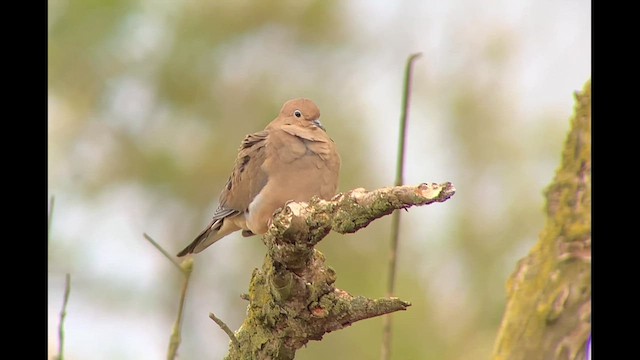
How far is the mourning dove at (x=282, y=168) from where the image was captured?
5.12 m

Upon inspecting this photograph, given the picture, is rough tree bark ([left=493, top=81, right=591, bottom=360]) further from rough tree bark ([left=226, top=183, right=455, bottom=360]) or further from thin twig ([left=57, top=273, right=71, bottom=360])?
thin twig ([left=57, top=273, right=71, bottom=360])

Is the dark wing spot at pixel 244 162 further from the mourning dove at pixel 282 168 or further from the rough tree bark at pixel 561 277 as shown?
the rough tree bark at pixel 561 277

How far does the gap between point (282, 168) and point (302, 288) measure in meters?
1.56

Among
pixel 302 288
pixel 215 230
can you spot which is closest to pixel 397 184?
pixel 302 288

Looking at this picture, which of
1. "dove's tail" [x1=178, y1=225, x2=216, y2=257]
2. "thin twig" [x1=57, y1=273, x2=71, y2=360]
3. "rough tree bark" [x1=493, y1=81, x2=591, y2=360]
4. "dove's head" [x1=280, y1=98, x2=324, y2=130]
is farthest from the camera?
"dove's tail" [x1=178, y1=225, x2=216, y2=257]

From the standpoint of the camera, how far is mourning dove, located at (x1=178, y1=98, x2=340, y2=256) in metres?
5.12

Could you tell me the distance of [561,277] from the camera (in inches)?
181

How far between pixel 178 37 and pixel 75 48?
109cm

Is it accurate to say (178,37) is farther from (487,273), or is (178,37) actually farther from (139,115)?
(487,273)

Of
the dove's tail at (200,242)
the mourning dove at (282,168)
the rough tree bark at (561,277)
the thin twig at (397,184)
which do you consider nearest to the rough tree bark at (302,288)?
the thin twig at (397,184)

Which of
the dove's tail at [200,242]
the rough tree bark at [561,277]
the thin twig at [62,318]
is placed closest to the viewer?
the thin twig at [62,318]

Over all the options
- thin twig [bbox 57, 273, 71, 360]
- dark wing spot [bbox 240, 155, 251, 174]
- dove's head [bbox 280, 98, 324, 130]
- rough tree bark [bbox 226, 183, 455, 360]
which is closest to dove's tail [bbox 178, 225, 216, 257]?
dark wing spot [bbox 240, 155, 251, 174]

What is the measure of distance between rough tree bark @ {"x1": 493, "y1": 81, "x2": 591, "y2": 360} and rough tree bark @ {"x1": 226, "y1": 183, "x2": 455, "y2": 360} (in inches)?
42.3

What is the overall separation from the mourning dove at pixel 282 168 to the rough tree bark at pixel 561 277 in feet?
3.64
